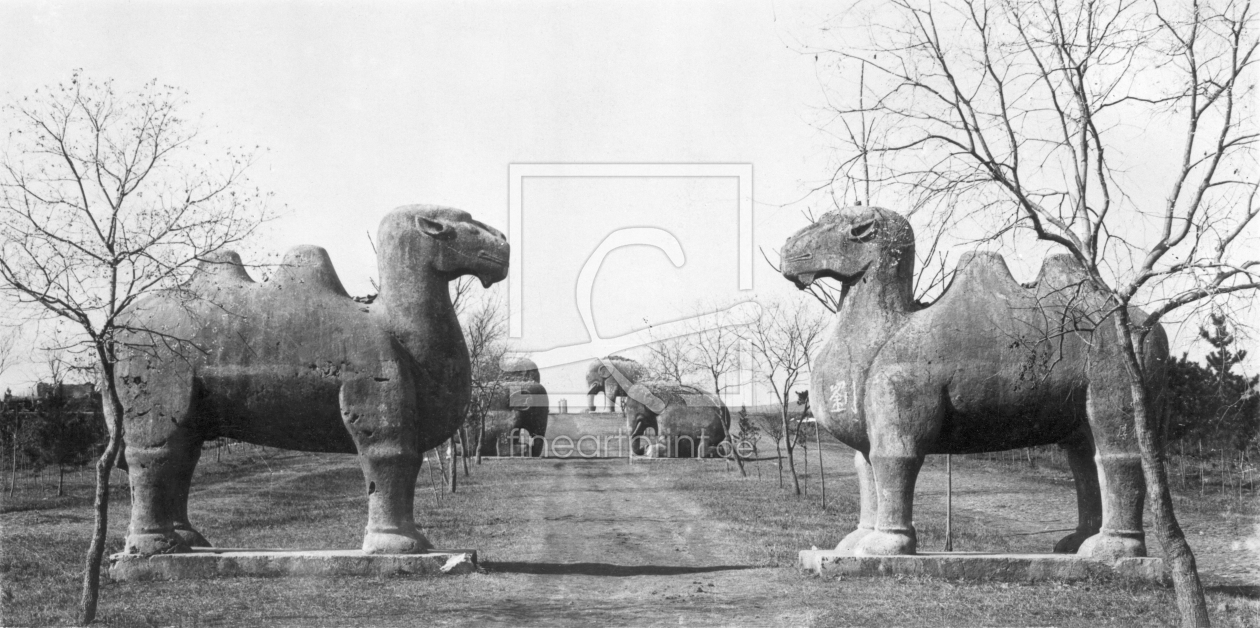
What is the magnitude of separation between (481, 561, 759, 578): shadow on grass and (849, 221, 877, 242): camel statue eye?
153 inches

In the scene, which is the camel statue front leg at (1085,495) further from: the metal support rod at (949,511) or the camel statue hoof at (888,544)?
the camel statue hoof at (888,544)

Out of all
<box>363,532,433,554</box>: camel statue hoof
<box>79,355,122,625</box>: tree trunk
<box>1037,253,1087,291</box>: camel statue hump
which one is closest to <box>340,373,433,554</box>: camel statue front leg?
<box>363,532,433,554</box>: camel statue hoof

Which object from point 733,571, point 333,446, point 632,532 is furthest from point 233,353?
point 632,532

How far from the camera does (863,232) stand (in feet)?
42.1

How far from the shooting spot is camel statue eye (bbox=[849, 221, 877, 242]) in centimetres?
1281

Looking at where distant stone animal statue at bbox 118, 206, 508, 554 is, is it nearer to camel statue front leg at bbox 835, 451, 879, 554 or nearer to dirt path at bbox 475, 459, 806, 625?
dirt path at bbox 475, 459, 806, 625

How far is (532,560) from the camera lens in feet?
46.0

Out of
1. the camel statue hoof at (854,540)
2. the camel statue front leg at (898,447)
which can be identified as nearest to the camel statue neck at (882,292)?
the camel statue front leg at (898,447)

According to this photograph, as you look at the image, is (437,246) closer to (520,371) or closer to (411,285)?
(411,285)

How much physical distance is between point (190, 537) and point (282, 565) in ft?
4.51

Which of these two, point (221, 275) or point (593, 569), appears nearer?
point (221, 275)

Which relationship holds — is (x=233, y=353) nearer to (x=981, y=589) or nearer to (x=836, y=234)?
(x=836, y=234)

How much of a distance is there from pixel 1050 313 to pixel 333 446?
7745 mm

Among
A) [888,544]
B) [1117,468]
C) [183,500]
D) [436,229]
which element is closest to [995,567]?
[888,544]
